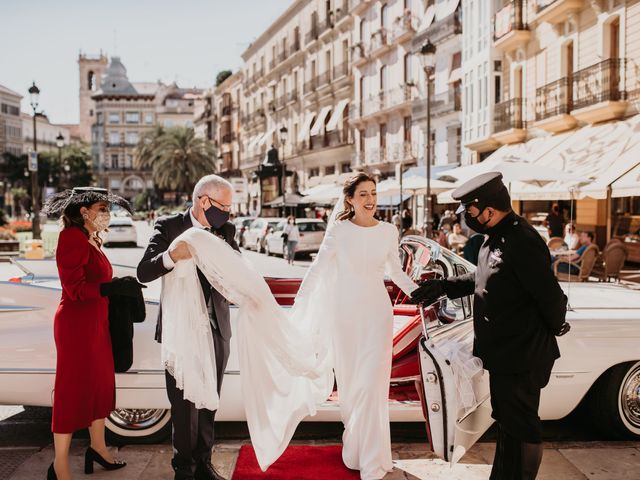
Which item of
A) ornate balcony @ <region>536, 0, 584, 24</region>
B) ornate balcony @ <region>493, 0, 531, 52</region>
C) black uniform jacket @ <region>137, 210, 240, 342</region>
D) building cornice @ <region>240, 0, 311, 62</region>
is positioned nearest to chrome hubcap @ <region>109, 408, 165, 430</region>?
black uniform jacket @ <region>137, 210, 240, 342</region>

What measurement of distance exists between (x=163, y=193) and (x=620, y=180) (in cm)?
9777

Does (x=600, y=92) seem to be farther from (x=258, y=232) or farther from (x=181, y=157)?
(x=181, y=157)

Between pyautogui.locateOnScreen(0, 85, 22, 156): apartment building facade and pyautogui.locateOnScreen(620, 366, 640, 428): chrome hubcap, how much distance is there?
4401 inches

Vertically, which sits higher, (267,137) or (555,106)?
(267,137)

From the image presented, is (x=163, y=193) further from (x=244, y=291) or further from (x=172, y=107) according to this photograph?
(x=244, y=291)

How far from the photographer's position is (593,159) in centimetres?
1888

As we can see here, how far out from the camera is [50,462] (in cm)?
497

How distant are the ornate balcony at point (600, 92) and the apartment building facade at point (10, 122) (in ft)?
326

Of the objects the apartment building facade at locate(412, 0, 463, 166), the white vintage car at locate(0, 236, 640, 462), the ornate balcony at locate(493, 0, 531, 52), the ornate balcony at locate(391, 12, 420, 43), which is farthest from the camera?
the ornate balcony at locate(391, 12, 420, 43)

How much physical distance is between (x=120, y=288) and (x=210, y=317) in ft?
1.81

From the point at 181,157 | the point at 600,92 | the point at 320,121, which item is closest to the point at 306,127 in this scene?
the point at 320,121

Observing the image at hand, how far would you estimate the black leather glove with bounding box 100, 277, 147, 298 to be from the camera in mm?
4367

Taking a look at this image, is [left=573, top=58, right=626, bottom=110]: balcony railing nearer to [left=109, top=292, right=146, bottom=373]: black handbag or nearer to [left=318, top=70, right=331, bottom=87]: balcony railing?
[left=109, top=292, right=146, bottom=373]: black handbag

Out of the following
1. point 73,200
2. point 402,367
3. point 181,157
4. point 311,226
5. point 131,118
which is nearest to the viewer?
point 73,200
